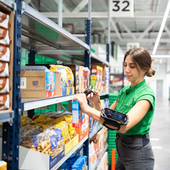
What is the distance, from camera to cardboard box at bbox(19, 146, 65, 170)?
140 centimetres

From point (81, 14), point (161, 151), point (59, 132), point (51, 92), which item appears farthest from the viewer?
point (81, 14)

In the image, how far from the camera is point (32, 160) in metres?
1.41

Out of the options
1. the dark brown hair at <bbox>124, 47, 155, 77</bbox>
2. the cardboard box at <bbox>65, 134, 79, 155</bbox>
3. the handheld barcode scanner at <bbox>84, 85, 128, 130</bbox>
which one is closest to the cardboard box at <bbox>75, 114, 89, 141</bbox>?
the cardboard box at <bbox>65, 134, 79, 155</bbox>

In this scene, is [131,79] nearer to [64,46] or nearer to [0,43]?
[64,46]

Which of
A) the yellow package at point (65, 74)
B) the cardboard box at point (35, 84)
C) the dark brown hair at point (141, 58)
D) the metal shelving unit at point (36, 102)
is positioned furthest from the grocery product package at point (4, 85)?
the dark brown hair at point (141, 58)

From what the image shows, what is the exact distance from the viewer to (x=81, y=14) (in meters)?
6.96

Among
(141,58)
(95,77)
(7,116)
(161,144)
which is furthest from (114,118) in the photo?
(161,144)

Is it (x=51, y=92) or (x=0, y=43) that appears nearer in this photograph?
(x=0, y=43)

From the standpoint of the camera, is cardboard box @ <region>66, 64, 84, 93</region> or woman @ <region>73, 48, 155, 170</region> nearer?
woman @ <region>73, 48, 155, 170</region>

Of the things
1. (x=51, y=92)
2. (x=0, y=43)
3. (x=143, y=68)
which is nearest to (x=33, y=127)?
(x=51, y=92)

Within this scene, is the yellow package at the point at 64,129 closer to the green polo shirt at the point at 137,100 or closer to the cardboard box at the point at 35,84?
the cardboard box at the point at 35,84

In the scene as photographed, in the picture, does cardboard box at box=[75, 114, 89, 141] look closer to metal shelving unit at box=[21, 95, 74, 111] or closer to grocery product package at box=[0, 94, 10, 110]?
metal shelving unit at box=[21, 95, 74, 111]

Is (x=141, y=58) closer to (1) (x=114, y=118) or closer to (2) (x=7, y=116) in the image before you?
(1) (x=114, y=118)

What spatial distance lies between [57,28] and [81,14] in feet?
18.1
